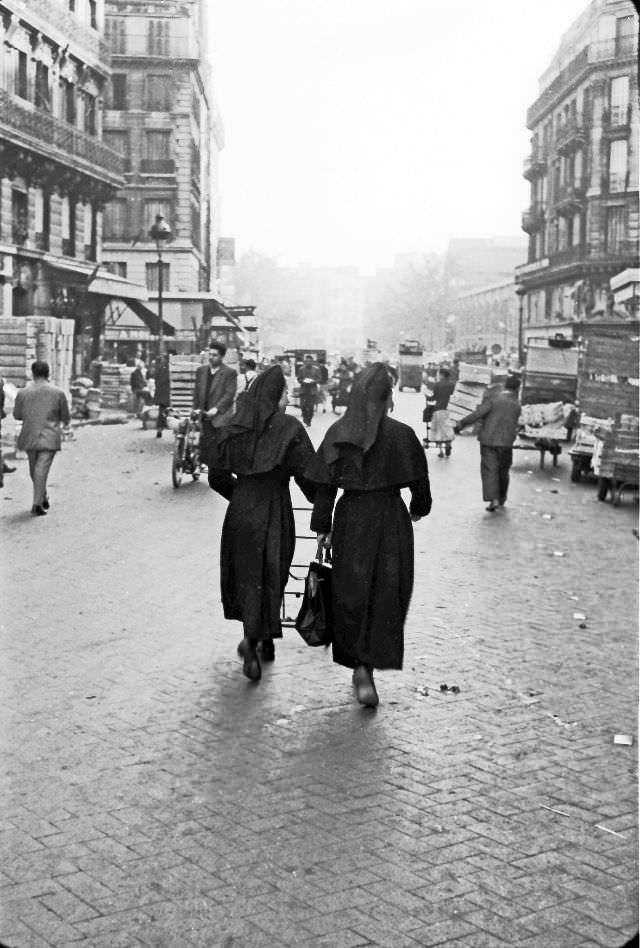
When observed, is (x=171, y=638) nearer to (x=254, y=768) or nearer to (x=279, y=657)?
(x=279, y=657)

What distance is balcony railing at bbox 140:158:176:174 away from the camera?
111 ft

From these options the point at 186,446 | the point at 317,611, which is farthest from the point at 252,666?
the point at 186,446

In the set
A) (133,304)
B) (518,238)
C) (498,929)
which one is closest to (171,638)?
(498,929)

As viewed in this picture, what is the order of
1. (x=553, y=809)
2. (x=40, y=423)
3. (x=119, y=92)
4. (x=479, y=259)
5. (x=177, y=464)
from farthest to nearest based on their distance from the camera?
(x=479, y=259), (x=119, y=92), (x=177, y=464), (x=40, y=423), (x=553, y=809)

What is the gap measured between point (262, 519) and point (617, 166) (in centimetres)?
2436

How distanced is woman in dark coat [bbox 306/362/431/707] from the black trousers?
855 cm

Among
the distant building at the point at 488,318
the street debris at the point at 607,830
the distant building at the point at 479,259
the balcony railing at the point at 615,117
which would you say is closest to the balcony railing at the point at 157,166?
the balcony railing at the point at 615,117

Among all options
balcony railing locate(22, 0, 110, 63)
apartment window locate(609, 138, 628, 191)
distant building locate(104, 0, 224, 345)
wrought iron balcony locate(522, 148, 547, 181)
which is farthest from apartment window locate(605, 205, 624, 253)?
balcony railing locate(22, 0, 110, 63)

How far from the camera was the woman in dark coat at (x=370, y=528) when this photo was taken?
6250mm

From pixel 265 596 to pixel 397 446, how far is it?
44.8 inches

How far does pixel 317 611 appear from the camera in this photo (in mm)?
6395

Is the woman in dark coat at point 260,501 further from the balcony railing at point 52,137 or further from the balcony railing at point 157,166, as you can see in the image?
the balcony railing at point 157,166

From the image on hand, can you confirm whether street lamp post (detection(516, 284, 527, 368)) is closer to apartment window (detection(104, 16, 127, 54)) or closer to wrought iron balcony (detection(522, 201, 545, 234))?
wrought iron balcony (detection(522, 201, 545, 234))

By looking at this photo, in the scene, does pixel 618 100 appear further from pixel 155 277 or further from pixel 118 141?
pixel 155 277
